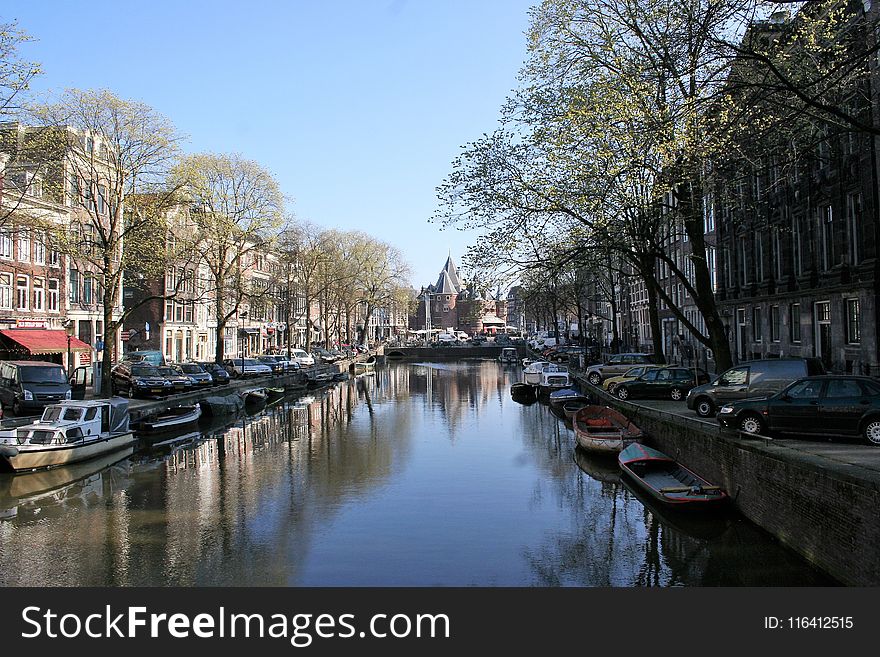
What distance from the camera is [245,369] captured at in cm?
5584

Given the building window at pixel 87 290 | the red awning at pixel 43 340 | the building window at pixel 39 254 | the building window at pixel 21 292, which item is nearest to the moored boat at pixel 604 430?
the red awning at pixel 43 340

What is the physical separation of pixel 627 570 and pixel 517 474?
9989mm

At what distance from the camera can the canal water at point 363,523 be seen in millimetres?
13430

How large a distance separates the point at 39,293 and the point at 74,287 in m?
4.36

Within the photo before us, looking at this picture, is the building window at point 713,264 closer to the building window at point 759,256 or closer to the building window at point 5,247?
the building window at point 759,256

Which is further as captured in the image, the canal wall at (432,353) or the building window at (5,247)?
the canal wall at (432,353)

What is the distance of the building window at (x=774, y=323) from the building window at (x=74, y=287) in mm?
45041

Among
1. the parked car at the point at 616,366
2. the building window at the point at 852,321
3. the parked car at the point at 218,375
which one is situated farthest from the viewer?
the parked car at the point at 218,375

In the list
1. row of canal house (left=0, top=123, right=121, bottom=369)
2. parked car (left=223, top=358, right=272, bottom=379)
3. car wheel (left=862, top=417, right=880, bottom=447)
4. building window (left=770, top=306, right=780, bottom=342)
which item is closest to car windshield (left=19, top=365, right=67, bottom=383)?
row of canal house (left=0, top=123, right=121, bottom=369)

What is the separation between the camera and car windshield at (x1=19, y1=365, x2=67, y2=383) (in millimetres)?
31422

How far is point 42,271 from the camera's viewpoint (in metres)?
44.9

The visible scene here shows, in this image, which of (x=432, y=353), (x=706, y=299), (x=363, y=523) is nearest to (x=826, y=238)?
(x=706, y=299)

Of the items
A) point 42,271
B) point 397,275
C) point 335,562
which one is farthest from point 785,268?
point 397,275

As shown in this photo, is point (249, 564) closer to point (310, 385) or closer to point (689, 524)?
point (689, 524)
